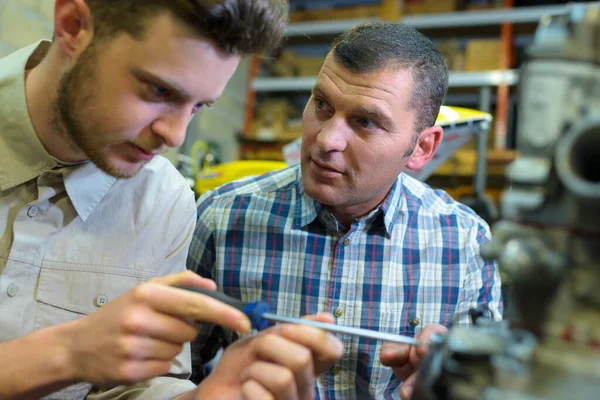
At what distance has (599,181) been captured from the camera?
0.51 meters

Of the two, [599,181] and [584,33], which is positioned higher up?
[584,33]

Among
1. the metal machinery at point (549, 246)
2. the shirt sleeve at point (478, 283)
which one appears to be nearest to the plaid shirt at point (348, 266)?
the shirt sleeve at point (478, 283)

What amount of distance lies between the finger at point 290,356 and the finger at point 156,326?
0.33ft

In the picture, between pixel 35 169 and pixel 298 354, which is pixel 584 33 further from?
pixel 35 169

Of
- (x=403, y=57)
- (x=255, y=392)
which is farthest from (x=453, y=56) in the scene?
(x=255, y=392)

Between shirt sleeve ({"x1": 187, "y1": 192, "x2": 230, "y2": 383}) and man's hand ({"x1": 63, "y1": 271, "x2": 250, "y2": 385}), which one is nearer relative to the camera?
man's hand ({"x1": 63, "y1": 271, "x2": 250, "y2": 385})

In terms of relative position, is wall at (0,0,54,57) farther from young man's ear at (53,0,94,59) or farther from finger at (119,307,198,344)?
finger at (119,307,198,344)

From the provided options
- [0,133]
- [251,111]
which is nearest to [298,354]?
[0,133]

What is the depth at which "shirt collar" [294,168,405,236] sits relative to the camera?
54.7 inches

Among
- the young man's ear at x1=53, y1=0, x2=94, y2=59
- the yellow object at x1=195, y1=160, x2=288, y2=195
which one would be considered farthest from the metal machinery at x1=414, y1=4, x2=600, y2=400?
the yellow object at x1=195, y1=160, x2=288, y2=195

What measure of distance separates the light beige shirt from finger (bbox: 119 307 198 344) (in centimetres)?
33

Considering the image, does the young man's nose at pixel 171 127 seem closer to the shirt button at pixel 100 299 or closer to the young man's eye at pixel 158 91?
the young man's eye at pixel 158 91

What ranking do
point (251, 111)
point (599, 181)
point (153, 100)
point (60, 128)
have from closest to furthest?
point (599, 181)
point (153, 100)
point (60, 128)
point (251, 111)

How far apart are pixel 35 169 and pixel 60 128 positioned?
0.10 metres
